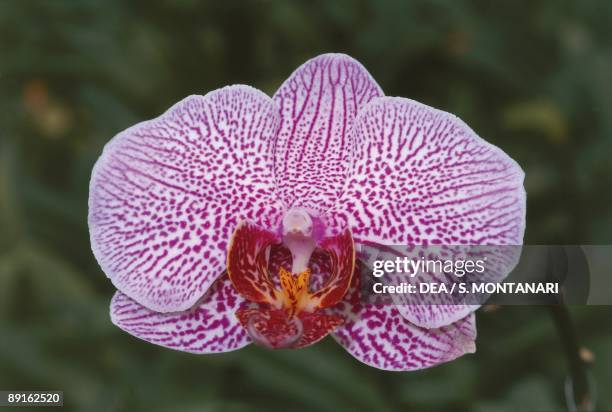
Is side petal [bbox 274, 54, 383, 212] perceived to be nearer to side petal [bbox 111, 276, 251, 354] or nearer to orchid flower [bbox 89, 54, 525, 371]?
orchid flower [bbox 89, 54, 525, 371]

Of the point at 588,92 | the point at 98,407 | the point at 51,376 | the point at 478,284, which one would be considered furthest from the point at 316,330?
the point at 588,92

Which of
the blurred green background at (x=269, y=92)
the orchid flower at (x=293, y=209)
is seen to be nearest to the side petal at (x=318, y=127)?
the orchid flower at (x=293, y=209)

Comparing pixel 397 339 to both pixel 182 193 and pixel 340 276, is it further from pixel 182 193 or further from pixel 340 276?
pixel 182 193

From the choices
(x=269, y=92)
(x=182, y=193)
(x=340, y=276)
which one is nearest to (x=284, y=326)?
(x=340, y=276)

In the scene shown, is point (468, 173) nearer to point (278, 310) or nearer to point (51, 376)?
point (278, 310)

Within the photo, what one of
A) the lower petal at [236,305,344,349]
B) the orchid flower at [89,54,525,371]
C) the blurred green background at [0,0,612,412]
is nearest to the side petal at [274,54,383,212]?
the orchid flower at [89,54,525,371]

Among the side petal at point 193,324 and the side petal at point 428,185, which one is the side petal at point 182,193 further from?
the side petal at point 428,185
